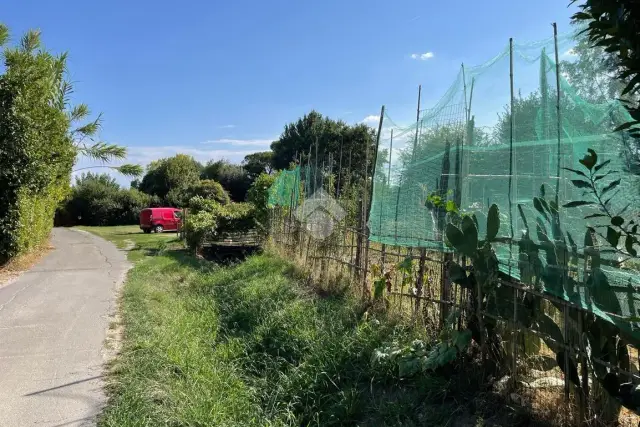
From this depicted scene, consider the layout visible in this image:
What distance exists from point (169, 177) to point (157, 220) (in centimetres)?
1899

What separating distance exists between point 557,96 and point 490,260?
1.18m

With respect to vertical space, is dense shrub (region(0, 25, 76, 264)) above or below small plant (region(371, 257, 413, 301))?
above

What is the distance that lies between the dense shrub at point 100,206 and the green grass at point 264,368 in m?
35.8

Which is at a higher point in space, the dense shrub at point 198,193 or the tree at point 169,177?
the tree at point 169,177

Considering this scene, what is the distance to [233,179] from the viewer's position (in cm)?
4869

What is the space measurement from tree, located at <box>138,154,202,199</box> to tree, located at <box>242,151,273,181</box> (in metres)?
5.68

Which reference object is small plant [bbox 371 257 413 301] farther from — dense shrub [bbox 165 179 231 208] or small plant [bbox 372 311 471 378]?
dense shrub [bbox 165 179 231 208]

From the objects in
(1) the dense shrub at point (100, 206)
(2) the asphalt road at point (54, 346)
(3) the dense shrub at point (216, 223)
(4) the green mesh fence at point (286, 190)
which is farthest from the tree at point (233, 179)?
(2) the asphalt road at point (54, 346)

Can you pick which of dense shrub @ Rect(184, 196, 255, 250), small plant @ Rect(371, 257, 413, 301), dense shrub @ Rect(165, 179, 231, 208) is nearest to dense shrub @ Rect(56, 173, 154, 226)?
dense shrub @ Rect(165, 179, 231, 208)

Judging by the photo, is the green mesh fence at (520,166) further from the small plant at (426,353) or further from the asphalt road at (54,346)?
the asphalt road at (54,346)

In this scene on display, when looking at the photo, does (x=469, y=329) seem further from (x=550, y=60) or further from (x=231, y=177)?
(x=231, y=177)

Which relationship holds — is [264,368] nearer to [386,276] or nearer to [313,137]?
[386,276]

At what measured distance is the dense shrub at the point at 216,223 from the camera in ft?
50.0

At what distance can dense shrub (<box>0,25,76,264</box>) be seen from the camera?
396 inches
